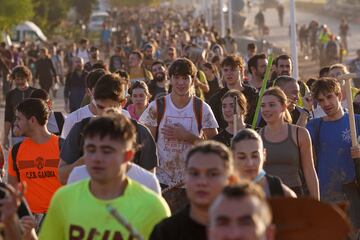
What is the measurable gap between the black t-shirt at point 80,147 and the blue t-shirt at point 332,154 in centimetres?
218

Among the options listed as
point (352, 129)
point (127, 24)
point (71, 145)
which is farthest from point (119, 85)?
point (127, 24)

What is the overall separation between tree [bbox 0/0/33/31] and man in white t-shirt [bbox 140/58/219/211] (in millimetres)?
36733

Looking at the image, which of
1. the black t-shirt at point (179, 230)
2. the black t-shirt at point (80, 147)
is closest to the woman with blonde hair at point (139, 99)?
the black t-shirt at point (80, 147)

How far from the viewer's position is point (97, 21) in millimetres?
89312

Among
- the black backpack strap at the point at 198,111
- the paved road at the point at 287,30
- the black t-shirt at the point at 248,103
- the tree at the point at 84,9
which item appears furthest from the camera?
the tree at the point at 84,9

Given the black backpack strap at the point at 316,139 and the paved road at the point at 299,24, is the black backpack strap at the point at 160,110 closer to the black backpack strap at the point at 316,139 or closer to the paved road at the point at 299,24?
the black backpack strap at the point at 316,139

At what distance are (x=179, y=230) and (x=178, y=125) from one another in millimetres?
5104

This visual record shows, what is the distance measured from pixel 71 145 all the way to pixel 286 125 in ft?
5.94

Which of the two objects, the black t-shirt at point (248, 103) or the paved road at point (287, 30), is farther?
the paved road at point (287, 30)

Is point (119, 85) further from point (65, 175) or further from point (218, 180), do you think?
point (218, 180)

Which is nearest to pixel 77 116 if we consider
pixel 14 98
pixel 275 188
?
pixel 275 188

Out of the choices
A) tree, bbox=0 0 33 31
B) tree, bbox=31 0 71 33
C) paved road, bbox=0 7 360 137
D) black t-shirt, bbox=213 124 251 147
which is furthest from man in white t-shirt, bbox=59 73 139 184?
tree, bbox=31 0 71 33

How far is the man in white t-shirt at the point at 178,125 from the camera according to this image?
11.5 m

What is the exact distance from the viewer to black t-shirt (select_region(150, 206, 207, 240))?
6473 millimetres
